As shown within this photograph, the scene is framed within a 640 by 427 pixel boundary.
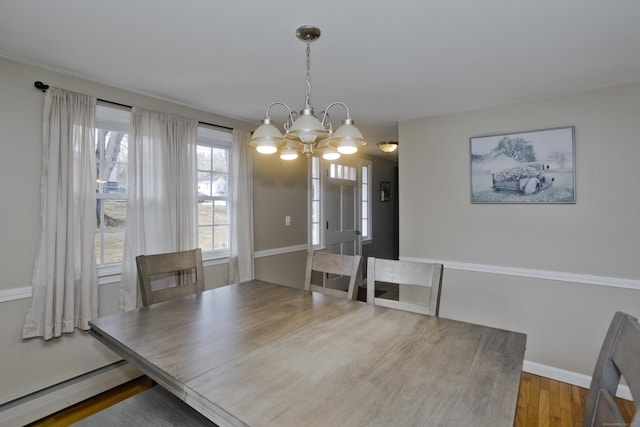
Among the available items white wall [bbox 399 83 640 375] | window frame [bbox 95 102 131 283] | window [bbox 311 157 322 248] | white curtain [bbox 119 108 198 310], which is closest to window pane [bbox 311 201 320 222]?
window [bbox 311 157 322 248]

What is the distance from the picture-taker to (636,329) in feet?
2.72

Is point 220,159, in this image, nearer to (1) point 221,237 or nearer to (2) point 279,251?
(1) point 221,237

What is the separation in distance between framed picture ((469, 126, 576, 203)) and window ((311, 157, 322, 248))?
2.05m

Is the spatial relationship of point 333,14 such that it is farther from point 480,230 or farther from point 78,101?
point 480,230

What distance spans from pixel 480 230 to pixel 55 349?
3.46 meters

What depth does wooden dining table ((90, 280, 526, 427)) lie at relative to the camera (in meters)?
0.90

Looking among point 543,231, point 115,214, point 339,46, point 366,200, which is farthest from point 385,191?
point 115,214

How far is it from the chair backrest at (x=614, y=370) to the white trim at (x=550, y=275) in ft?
6.44

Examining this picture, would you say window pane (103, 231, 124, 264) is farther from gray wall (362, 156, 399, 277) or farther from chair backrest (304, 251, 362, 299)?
gray wall (362, 156, 399, 277)

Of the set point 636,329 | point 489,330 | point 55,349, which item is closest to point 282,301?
point 489,330

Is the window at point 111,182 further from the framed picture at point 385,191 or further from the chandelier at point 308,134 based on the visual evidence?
the framed picture at point 385,191

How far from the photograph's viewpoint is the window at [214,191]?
10.2 feet

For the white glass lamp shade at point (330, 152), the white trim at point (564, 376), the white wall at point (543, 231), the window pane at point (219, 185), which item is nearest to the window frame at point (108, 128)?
the window pane at point (219, 185)

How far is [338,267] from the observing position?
2152 millimetres
